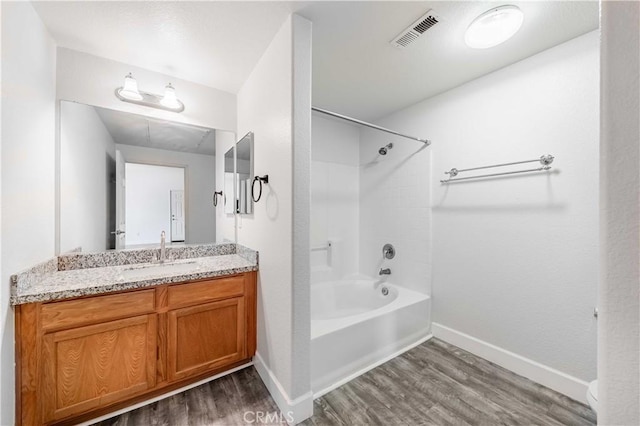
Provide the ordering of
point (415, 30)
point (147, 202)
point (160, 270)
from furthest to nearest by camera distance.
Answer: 1. point (147, 202)
2. point (160, 270)
3. point (415, 30)

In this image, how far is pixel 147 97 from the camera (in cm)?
195

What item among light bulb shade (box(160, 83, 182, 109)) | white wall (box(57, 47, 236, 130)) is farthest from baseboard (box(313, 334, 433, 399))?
light bulb shade (box(160, 83, 182, 109))

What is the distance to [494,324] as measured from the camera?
198 centimetres

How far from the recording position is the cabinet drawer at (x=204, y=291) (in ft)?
5.27

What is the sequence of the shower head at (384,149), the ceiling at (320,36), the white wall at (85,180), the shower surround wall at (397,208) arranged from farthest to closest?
the shower head at (384,149)
the shower surround wall at (397,208)
the white wall at (85,180)
the ceiling at (320,36)

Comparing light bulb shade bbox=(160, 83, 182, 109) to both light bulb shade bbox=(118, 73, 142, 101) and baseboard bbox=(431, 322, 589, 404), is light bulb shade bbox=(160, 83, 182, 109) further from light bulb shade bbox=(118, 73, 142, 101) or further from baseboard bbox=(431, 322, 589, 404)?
baseboard bbox=(431, 322, 589, 404)

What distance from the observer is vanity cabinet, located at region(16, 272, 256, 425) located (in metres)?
1.24

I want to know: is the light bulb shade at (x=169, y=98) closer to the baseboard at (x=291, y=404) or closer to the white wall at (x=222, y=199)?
the white wall at (x=222, y=199)

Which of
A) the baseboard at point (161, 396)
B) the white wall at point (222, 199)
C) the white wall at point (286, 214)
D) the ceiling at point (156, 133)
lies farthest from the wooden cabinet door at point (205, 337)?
the ceiling at point (156, 133)

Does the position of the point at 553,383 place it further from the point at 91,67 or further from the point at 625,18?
the point at 91,67

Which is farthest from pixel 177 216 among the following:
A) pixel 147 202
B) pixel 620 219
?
pixel 620 219

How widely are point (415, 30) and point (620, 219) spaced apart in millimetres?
1591

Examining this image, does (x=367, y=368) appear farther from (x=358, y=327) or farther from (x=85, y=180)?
(x=85, y=180)

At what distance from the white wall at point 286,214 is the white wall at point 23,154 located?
49.0 inches
